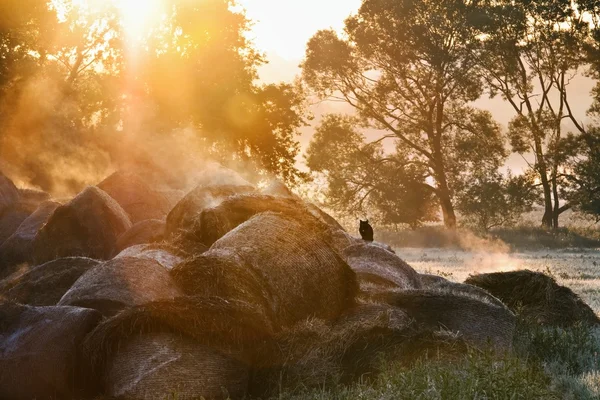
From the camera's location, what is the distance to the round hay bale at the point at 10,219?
19406 mm

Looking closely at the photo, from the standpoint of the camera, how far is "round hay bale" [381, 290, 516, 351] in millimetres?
8250

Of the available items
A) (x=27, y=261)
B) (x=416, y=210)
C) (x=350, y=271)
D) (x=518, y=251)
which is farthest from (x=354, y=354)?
(x=416, y=210)

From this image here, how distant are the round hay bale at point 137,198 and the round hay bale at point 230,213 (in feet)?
24.9

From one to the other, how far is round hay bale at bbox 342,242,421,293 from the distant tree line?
32.7m

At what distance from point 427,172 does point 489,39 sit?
7981 millimetres

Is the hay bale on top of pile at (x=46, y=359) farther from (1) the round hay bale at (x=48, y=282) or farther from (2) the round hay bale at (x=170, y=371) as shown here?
(1) the round hay bale at (x=48, y=282)

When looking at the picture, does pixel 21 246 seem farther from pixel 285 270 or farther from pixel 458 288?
pixel 285 270

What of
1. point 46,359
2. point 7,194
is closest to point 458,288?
point 46,359

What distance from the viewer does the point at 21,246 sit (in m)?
16.3

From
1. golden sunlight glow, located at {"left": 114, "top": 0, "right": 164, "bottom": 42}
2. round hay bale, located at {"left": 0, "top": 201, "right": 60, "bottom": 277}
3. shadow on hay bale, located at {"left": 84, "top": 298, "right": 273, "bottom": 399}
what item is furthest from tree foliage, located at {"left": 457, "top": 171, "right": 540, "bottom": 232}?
shadow on hay bale, located at {"left": 84, "top": 298, "right": 273, "bottom": 399}

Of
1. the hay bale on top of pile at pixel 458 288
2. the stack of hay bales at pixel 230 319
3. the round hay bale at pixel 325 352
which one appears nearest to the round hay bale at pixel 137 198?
the hay bale on top of pile at pixel 458 288

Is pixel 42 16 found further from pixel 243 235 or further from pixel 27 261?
pixel 243 235

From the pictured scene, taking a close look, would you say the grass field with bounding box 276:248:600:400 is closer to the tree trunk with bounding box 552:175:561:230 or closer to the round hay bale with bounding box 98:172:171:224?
the round hay bale with bounding box 98:172:171:224

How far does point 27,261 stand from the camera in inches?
622
